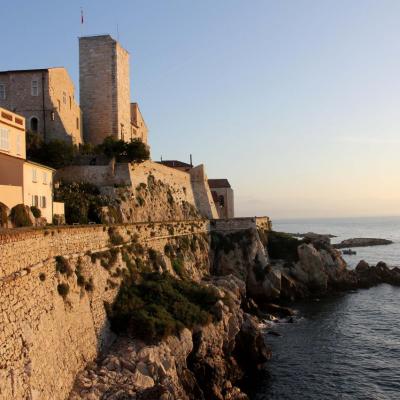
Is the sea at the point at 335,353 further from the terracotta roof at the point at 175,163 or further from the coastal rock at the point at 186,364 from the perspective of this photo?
the terracotta roof at the point at 175,163

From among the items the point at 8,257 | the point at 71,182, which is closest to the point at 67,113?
the point at 71,182

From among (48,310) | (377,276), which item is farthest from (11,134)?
(377,276)

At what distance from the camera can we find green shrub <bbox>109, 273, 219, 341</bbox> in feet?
81.5

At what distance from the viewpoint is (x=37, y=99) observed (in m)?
47.7

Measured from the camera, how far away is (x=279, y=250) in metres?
57.1

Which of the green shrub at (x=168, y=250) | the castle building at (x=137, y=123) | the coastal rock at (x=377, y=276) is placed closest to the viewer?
the green shrub at (x=168, y=250)

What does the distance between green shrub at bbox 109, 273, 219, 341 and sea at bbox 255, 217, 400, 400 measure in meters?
5.79

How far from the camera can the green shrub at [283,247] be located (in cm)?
5591

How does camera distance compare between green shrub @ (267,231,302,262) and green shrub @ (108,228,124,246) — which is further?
green shrub @ (267,231,302,262)

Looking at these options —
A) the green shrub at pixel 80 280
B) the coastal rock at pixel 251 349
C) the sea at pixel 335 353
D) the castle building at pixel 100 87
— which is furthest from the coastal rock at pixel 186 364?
the castle building at pixel 100 87

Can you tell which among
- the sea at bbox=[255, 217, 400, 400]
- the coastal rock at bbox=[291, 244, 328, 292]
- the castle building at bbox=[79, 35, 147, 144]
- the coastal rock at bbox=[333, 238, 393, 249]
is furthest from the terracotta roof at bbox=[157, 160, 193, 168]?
the coastal rock at bbox=[333, 238, 393, 249]

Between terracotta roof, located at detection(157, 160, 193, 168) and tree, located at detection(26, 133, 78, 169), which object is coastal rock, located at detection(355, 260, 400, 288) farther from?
tree, located at detection(26, 133, 78, 169)

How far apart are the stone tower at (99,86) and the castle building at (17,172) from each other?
23.1m

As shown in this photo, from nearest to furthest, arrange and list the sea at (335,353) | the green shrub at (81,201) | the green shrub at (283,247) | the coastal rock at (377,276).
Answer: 1. the sea at (335,353)
2. the green shrub at (81,201)
3. the green shrub at (283,247)
4. the coastal rock at (377,276)
